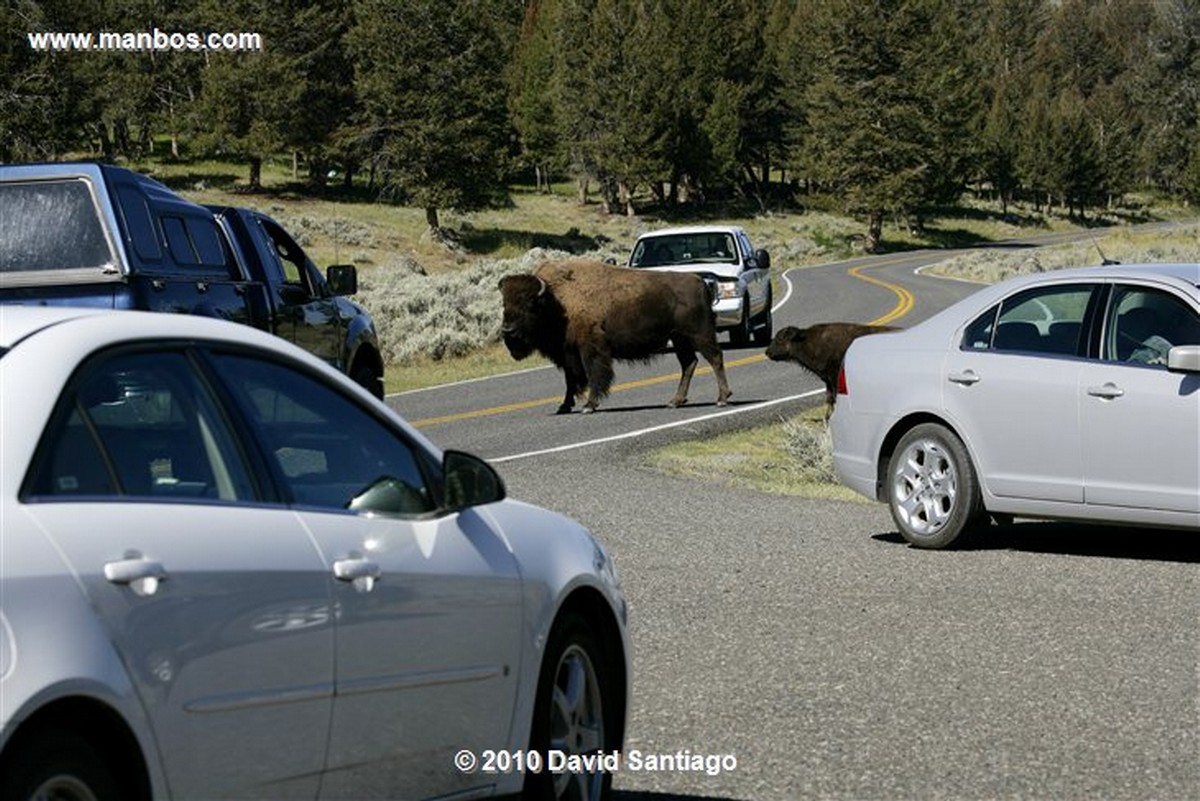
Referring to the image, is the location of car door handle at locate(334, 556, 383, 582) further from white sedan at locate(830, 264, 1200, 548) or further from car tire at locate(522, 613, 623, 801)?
white sedan at locate(830, 264, 1200, 548)

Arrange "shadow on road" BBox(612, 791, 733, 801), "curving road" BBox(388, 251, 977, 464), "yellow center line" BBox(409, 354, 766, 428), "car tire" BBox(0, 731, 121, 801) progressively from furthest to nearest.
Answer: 1. "yellow center line" BBox(409, 354, 766, 428)
2. "curving road" BBox(388, 251, 977, 464)
3. "shadow on road" BBox(612, 791, 733, 801)
4. "car tire" BBox(0, 731, 121, 801)

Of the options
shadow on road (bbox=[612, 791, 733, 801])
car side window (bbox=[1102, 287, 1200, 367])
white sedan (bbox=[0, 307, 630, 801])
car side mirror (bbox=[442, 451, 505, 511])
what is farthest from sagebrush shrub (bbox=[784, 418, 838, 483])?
car side mirror (bbox=[442, 451, 505, 511])

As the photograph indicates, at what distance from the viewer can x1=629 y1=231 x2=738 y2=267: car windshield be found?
31.6m

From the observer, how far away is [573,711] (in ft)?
19.8

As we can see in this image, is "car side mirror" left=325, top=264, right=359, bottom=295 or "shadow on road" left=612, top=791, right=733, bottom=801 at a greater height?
"car side mirror" left=325, top=264, right=359, bottom=295

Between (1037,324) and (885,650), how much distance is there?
3811 mm

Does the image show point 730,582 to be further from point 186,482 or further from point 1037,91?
point 1037,91

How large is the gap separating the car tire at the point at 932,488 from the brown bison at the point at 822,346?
826 centimetres

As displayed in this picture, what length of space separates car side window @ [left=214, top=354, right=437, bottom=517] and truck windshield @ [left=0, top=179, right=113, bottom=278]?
7.51 metres

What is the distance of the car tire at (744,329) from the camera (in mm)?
32469

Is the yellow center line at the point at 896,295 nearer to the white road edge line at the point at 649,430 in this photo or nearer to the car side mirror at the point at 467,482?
the white road edge line at the point at 649,430

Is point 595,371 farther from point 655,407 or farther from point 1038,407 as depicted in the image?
point 1038,407

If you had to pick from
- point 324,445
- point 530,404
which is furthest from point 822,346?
point 324,445

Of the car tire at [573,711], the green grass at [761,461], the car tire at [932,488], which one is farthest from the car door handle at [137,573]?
the green grass at [761,461]
